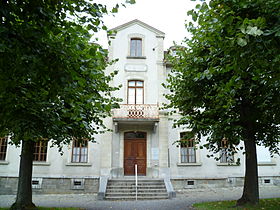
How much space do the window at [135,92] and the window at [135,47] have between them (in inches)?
71.3

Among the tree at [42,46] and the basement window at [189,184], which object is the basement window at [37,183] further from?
the tree at [42,46]

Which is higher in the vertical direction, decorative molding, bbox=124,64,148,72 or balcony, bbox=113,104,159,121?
decorative molding, bbox=124,64,148,72

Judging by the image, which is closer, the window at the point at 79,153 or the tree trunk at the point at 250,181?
the tree trunk at the point at 250,181

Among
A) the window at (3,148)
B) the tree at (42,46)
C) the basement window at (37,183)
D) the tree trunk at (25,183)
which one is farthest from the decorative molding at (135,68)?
the tree at (42,46)

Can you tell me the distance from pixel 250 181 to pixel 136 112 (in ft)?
22.0

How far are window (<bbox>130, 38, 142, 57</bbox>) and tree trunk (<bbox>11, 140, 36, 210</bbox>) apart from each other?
8712mm

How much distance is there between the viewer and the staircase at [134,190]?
10.1 metres

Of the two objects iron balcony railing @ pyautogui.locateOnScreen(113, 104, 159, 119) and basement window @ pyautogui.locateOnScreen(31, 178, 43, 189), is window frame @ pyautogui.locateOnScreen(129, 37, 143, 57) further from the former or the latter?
basement window @ pyautogui.locateOnScreen(31, 178, 43, 189)

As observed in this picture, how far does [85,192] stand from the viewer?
39.9 ft

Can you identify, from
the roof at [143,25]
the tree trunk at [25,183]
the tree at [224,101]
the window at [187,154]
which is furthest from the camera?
the roof at [143,25]

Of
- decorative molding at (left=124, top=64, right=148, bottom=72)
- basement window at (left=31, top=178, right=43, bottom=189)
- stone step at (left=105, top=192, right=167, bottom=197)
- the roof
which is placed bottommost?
stone step at (left=105, top=192, right=167, bottom=197)

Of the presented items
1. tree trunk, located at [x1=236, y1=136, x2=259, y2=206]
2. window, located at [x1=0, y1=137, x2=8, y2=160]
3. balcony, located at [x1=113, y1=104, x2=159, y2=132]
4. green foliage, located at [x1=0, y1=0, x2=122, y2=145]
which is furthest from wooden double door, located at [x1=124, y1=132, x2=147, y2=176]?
green foliage, located at [x1=0, y1=0, x2=122, y2=145]

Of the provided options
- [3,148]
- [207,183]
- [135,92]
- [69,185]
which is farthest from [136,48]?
[3,148]

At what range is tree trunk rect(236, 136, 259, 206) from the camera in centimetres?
749
